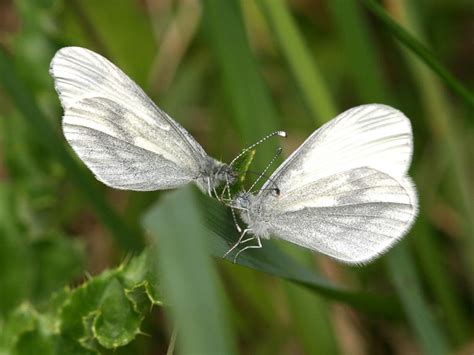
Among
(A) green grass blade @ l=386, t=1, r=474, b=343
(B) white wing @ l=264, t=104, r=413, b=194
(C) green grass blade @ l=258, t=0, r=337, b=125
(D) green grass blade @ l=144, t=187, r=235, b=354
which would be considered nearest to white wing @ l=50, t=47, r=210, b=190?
(B) white wing @ l=264, t=104, r=413, b=194

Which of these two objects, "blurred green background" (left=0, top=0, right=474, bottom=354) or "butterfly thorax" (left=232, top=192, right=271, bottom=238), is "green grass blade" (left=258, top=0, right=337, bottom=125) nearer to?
"blurred green background" (left=0, top=0, right=474, bottom=354)

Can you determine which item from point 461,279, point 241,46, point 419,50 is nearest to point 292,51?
point 241,46

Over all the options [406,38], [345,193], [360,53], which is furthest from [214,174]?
[360,53]

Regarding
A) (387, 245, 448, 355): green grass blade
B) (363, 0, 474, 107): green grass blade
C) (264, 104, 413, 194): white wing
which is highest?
(363, 0, 474, 107): green grass blade

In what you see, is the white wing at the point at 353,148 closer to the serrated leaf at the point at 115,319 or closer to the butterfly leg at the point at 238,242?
the butterfly leg at the point at 238,242

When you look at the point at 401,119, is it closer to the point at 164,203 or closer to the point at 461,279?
the point at 164,203

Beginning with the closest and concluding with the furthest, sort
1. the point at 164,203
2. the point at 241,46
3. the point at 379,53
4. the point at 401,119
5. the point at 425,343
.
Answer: the point at 164,203 < the point at 401,119 < the point at 425,343 < the point at 241,46 < the point at 379,53
